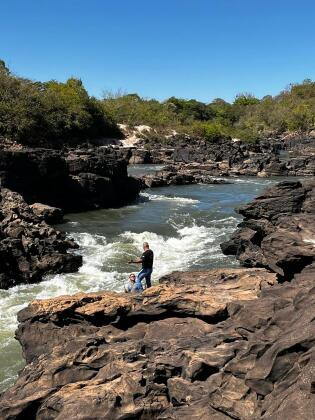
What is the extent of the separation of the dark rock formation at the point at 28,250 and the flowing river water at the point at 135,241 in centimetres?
50

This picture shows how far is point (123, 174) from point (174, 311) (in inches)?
1201

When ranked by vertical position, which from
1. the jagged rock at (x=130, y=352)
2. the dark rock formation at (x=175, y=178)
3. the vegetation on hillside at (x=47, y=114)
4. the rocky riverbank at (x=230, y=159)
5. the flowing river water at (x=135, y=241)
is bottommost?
the flowing river water at (x=135, y=241)

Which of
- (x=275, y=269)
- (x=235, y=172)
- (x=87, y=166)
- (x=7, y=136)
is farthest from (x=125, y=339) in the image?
(x=7, y=136)

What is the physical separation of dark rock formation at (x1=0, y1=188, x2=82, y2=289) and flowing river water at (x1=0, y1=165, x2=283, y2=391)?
0.50 m

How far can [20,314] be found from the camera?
13445mm

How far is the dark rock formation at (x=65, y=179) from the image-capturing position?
34406 millimetres

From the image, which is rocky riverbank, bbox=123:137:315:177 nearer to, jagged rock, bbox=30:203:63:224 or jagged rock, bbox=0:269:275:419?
jagged rock, bbox=30:203:63:224

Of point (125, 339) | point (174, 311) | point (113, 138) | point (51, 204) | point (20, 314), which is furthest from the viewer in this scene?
point (113, 138)

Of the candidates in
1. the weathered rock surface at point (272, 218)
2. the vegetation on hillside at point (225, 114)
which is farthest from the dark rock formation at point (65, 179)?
the vegetation on hillside at point (225, 114)

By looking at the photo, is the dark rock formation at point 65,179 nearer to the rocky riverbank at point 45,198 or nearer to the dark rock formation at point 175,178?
the rocky riverbank at point 45,198

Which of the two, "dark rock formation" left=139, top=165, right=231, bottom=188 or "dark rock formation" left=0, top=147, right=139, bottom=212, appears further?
"dark rock formation" left=139, top=165, right=231, bottom=188

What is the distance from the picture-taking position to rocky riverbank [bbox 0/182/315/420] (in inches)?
298

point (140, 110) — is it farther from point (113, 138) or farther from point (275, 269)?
point (275, 269)

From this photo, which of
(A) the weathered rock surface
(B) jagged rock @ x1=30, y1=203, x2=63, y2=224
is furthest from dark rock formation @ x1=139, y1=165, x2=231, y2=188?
(A) the weathered rock surface
